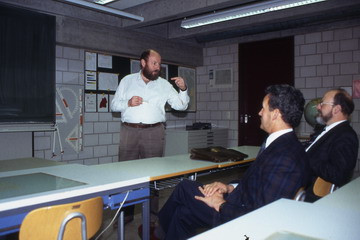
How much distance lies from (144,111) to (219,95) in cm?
347

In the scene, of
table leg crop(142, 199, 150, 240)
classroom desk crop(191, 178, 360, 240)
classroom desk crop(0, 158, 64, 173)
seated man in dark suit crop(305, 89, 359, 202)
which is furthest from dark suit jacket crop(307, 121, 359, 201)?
classroom desk crop(0, 158, 64, 173)

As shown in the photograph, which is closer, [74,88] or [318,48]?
[74,88]

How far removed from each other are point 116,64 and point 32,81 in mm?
1504

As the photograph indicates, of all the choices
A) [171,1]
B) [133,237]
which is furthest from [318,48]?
[133,237]

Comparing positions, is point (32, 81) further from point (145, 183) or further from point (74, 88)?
point (145, 183)

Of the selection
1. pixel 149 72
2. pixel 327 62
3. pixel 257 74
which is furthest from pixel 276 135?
pixel 257 74

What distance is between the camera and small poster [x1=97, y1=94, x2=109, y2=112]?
5.07m

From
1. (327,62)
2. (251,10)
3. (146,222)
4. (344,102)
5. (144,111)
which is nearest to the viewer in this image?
(146,222)

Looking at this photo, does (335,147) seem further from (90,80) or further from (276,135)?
(90,80)

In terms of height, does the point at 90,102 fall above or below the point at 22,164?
above

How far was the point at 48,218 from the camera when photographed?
4.33ft

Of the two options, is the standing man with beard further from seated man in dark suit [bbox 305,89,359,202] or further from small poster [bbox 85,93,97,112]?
small poster [bbox 85,93,97,112]

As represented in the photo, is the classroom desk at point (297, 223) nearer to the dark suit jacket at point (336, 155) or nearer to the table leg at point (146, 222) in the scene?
the dark suit jacket at point (336, 155)

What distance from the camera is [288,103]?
73.1 inches
